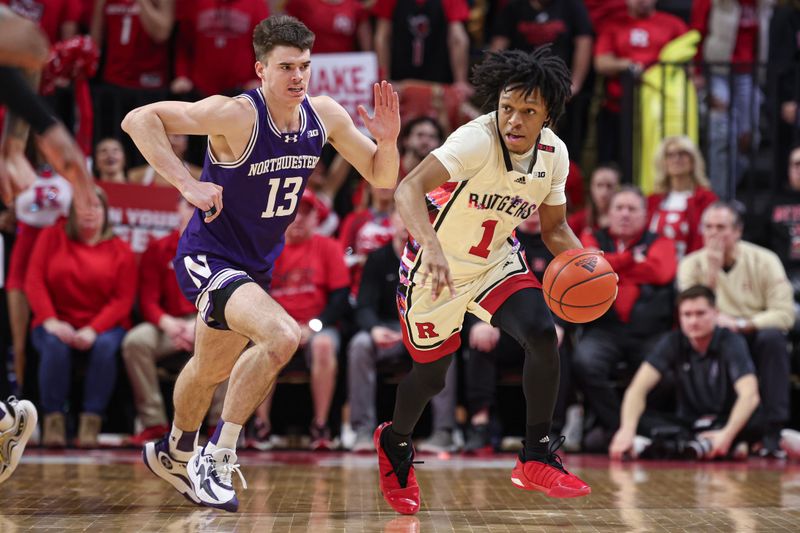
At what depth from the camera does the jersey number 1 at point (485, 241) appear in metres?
5.16

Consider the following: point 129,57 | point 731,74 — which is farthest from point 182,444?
point 731,74

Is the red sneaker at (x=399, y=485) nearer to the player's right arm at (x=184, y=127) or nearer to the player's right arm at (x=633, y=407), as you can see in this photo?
the player's right arm at (x=184, y=127)

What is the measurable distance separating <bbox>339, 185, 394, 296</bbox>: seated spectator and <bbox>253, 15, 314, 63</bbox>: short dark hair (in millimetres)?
3527

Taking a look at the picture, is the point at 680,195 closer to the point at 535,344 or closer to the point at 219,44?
the point at 219,44

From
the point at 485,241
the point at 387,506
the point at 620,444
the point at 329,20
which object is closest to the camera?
the point at 485,241

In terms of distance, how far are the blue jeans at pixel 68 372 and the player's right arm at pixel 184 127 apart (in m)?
3.29

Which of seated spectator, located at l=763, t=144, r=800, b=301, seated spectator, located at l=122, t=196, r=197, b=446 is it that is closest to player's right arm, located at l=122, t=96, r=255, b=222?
seated spectator, located at l=122, t=196, r=197, b=446

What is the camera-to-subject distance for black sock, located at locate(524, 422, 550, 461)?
5.02 metres

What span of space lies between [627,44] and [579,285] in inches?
201

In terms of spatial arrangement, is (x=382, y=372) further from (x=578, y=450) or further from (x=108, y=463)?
(x=108, y=463)

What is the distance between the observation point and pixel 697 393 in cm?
784

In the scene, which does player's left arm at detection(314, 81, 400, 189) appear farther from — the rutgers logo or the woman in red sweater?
the woman in red sweater

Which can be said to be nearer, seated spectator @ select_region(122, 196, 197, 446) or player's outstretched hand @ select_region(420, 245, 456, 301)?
player's outstretched hand @ select_region(420, 245, 456, 301)

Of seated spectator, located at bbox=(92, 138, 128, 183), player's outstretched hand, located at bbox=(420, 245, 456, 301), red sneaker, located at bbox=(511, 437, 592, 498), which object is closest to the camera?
player's outstretched hand, located at bbox=(420, 245, 456, 301)
